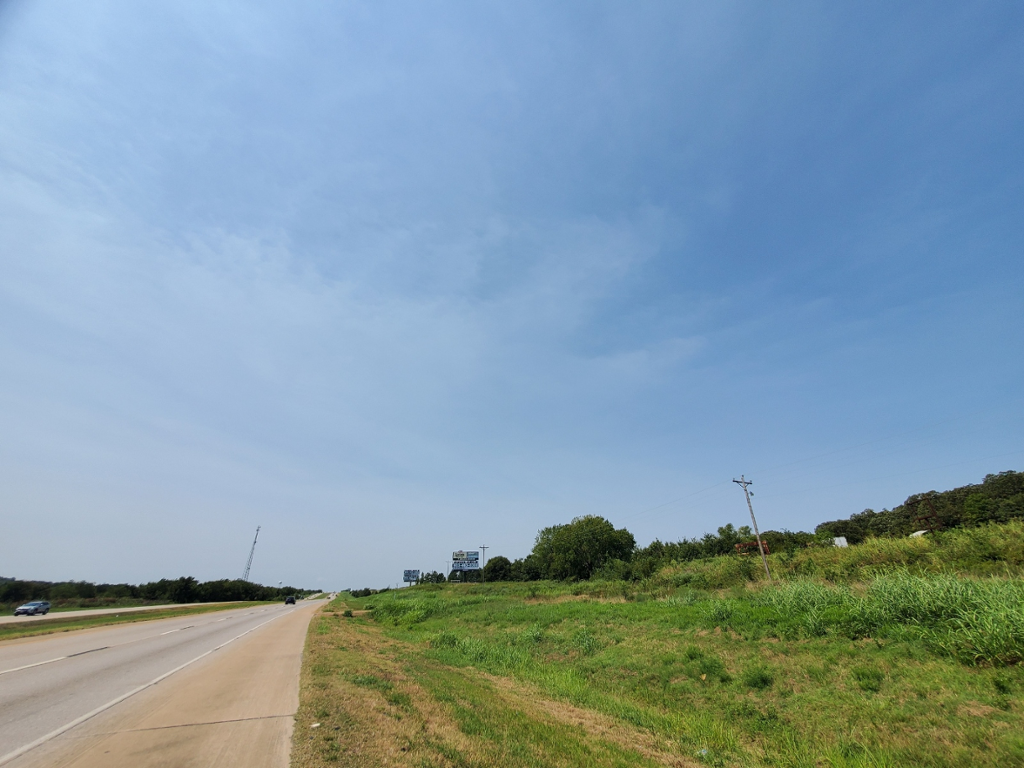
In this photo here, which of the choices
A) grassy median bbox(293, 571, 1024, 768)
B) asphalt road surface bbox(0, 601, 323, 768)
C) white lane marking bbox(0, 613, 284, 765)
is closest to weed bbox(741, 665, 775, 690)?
grassy median bbox(293, 571, 1024, 768)

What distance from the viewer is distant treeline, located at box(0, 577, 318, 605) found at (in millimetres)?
71062

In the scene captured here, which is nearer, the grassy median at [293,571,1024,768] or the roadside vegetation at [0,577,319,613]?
the grassy median at [293,571,1024,768]

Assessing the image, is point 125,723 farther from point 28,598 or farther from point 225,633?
point 28,598

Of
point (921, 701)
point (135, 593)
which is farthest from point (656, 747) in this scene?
point (135, 593)

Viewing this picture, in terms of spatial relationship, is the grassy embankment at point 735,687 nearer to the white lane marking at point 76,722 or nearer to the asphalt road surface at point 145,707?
the asphalt road surface at point 145,707

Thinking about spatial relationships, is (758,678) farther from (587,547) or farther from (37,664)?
(587,547)

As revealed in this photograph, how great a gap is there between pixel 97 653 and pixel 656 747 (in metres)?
25.0

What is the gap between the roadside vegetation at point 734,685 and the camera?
351 inches

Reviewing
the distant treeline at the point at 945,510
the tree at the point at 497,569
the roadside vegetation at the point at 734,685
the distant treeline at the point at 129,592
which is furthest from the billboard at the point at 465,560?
the roadside vegetation at the point at 734,685

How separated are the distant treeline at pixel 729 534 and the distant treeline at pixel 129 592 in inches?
3449

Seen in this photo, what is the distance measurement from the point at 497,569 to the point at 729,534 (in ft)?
341

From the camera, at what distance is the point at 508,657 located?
2148 cm

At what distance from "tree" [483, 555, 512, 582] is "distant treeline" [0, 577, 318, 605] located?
78.8 metres

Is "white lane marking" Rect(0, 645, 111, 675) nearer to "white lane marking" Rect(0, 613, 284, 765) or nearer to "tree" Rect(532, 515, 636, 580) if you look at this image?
"white lane marking" Rect(0, 613, 284, 765)
